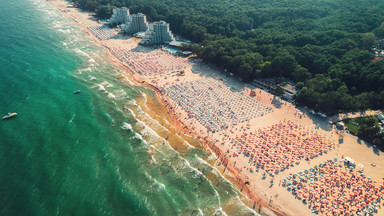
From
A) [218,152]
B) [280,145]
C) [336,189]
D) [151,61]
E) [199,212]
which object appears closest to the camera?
[199,212]

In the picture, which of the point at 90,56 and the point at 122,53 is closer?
the point at 90,56

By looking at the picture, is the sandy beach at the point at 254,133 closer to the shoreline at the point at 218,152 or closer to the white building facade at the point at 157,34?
the shoreline at the point at 218,152

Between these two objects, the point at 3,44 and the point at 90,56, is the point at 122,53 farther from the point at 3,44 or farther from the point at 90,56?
the point at 3,44

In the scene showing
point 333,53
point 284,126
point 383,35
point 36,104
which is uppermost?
point 383,35

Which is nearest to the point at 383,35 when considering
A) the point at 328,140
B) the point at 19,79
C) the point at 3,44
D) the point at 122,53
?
the point at 328,140

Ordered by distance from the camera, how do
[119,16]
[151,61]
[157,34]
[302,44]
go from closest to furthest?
[151,61], [302,44], [157,34], [119,16]

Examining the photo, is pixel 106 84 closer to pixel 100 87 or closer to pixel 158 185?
pixel 100 87

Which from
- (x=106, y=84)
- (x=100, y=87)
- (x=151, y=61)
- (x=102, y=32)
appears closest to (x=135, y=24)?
(x=102, y=32)
